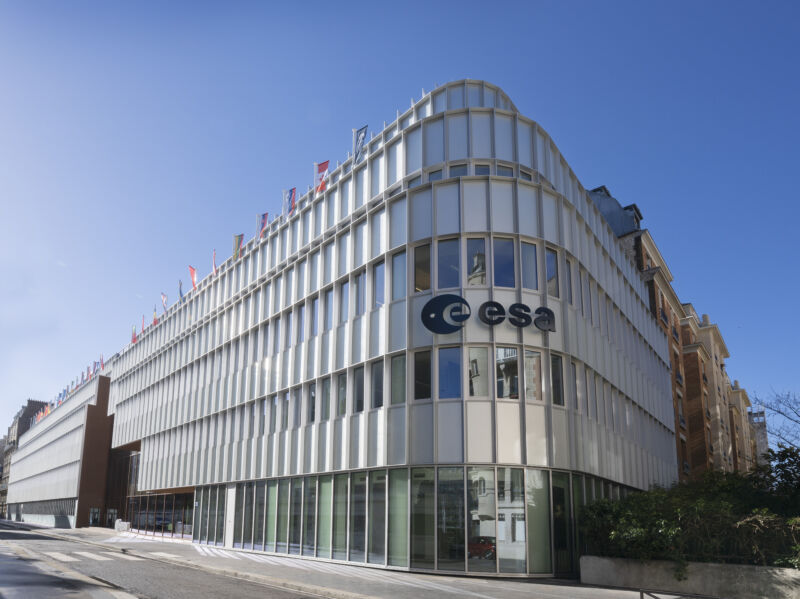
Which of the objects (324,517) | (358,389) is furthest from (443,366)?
(324,517)

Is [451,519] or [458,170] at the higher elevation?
[458,170]

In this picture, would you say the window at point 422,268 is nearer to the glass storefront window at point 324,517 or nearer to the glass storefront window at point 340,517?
the glass storefront window at point 340,517

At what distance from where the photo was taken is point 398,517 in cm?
2234

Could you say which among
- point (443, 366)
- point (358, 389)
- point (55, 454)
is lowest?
point (55, 454)

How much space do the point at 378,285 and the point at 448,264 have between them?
11.6ft

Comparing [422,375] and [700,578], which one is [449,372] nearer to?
[422,375]

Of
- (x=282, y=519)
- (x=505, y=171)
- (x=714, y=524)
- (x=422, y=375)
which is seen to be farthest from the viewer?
(x=282, y=519)

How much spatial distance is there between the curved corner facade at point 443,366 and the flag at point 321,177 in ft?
3.29

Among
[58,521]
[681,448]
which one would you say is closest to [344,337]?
[681,448]

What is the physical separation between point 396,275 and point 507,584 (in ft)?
37.1

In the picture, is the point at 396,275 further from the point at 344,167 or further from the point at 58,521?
the point at 58,521

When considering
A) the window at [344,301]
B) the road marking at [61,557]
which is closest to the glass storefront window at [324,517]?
the window at [344,301]

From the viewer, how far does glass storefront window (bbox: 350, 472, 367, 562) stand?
23969mm

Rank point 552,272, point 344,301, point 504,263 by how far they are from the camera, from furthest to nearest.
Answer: point 344,301 < point 552,272 < point 504,263
